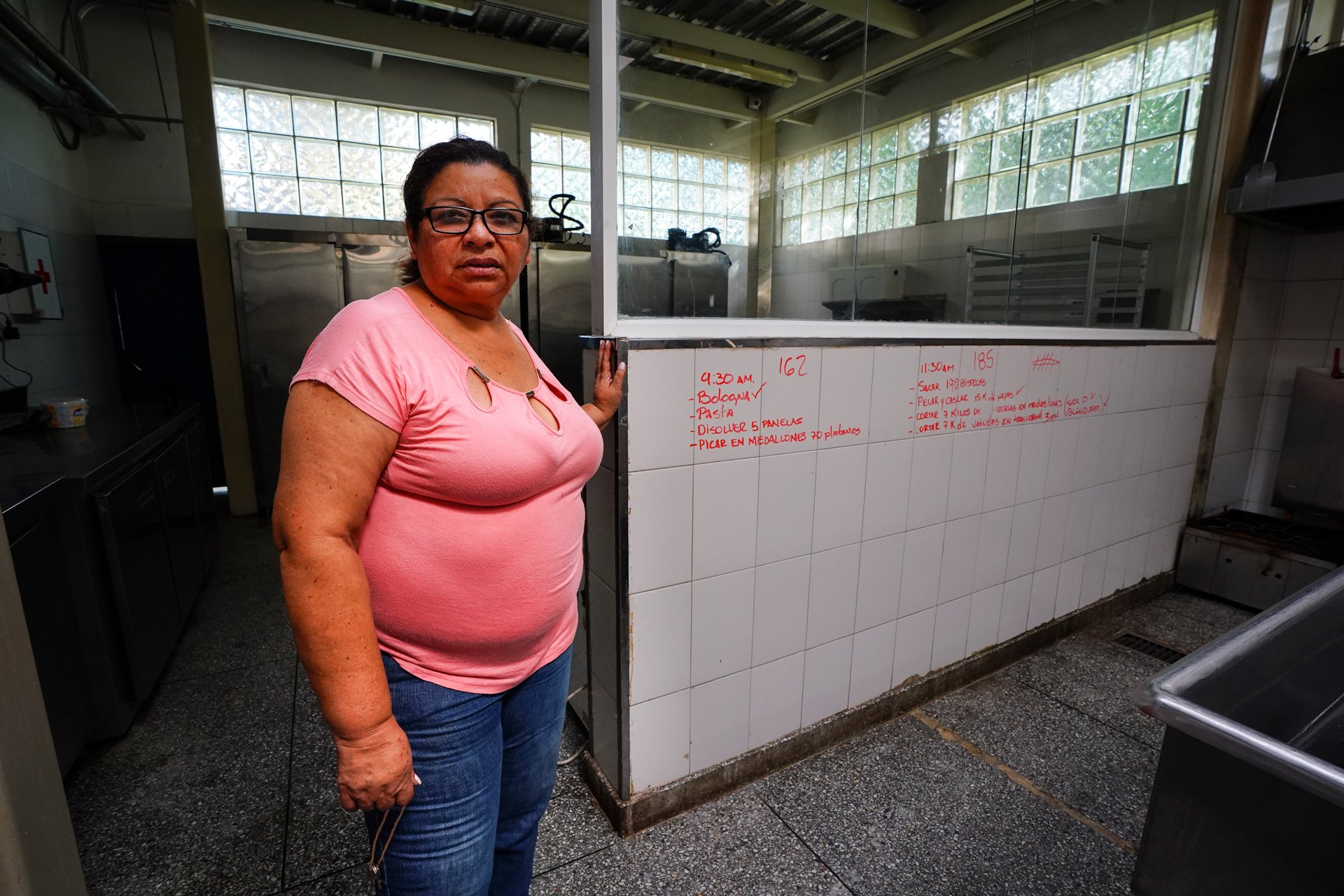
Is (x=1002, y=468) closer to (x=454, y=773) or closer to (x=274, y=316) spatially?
(x=454, y=773)

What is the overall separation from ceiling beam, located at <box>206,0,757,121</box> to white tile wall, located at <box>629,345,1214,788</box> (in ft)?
15.8

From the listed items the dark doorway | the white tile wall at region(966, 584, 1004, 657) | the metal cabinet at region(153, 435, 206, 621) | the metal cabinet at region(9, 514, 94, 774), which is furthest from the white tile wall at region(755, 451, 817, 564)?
the dark doorway

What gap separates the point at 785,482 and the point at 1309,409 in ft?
9.66

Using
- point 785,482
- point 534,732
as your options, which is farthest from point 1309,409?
point 534,732

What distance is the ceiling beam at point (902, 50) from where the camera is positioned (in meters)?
2.47

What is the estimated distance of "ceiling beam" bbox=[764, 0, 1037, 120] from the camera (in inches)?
97.2

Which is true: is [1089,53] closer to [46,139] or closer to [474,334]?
[474,334]

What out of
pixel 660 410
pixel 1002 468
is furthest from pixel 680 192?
pixel 1002 468

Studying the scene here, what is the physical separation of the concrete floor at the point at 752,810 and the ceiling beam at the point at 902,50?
2.34 meters

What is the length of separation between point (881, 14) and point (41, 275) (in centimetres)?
451

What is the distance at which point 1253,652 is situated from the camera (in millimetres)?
777

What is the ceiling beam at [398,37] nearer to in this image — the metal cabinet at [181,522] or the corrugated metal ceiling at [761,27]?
the corrugated metal ceiling at [761,27]

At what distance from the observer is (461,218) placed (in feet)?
2.78

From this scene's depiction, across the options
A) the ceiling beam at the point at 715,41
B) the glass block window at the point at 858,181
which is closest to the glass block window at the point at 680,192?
the ceiling beam at the point at 715,41
